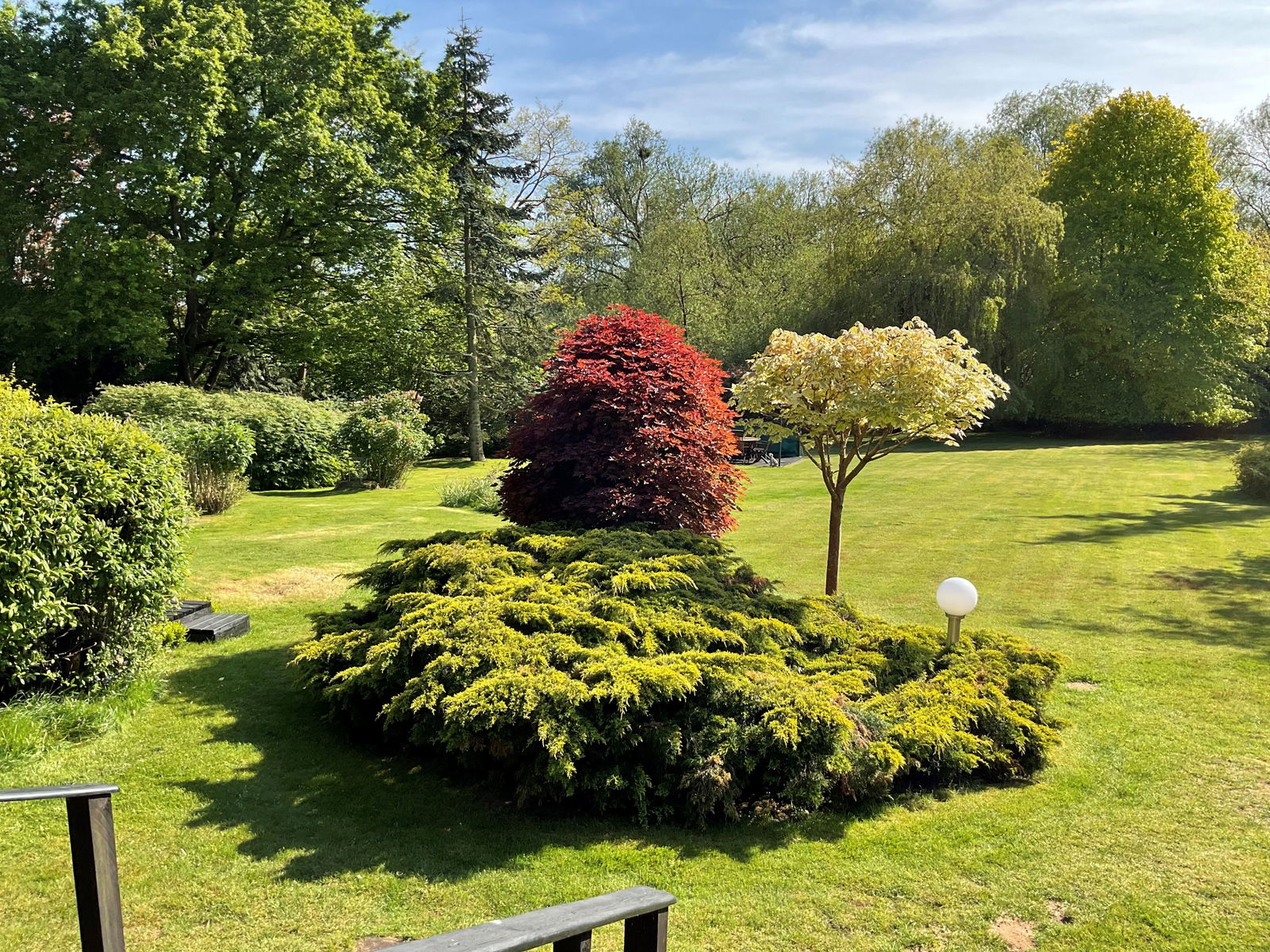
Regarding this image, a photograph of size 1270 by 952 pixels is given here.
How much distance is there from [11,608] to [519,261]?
851 inches

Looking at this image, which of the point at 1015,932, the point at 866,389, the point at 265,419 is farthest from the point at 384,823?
the point at 265,419

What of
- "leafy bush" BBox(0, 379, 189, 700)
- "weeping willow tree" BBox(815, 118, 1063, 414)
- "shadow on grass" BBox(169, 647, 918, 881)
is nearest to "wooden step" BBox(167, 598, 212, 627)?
"leafy bush" BBox(0, 379, 189, 700)

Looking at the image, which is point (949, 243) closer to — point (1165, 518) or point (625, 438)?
point (1165, 518)

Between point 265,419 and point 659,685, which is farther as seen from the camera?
point 265,419

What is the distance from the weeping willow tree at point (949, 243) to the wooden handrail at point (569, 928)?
27.7 meters

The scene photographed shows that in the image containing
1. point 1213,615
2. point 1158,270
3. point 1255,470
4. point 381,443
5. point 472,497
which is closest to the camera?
point 1213,615

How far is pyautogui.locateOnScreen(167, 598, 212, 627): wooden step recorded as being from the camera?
6359 mm

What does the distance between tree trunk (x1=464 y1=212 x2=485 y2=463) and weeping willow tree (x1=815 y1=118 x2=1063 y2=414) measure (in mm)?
13353

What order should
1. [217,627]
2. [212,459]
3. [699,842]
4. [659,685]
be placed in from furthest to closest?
[212,459], [217,627], [659,685], [699,842]

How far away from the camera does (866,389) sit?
22.5 ft

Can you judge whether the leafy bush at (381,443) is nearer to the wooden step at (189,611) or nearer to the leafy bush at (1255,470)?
the wooden step at (189,611)

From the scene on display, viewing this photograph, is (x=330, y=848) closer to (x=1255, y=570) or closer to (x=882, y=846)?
(x=882, y=846)

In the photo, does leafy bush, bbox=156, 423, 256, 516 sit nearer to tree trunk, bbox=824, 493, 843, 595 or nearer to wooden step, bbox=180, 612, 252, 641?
wooden step, bbox=180, 612, 252, 641

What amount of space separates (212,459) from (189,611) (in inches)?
235
